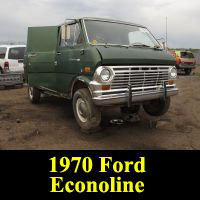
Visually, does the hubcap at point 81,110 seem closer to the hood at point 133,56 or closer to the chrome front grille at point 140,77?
the chrome front grille at point 140,77

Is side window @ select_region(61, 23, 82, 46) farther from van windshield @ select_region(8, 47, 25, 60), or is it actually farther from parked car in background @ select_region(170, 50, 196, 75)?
parked car in background @ select_region(170, 50, 196, 75)

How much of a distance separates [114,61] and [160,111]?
88.1 inches

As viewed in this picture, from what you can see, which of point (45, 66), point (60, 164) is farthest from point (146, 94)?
point (45, 66)

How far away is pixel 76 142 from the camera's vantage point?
15.7 feet

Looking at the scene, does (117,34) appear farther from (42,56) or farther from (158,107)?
(42,56)

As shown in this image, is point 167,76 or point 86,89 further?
point 167,76

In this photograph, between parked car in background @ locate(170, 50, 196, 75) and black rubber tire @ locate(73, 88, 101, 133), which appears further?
parked car in background @ locate(170, 50, 196, 75)

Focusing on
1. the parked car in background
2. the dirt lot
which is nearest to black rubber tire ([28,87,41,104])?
the dirt lot

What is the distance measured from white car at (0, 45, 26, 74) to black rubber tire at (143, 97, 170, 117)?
7.42 m

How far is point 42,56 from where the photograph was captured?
662 centimetres

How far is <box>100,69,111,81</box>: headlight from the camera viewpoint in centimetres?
451

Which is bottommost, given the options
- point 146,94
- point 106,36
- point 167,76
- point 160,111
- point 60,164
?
point 60,164

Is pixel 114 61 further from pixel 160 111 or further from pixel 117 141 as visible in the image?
pixel 160 111

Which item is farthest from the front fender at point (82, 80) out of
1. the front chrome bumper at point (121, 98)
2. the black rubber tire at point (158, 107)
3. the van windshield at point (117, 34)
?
the black rubber tire at point (158, 107)
